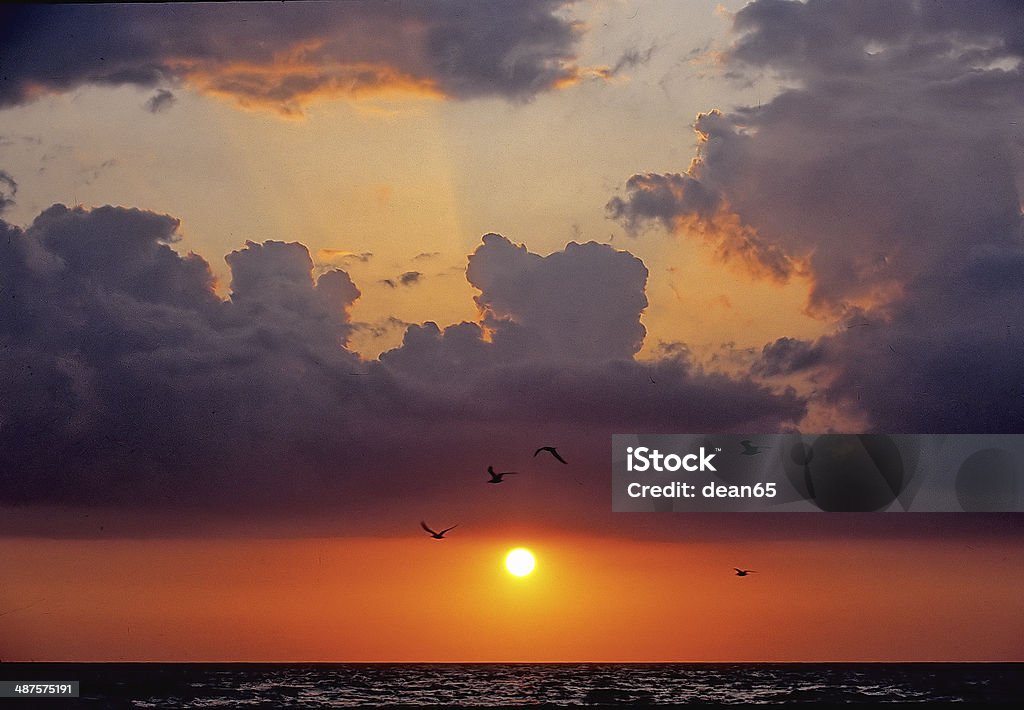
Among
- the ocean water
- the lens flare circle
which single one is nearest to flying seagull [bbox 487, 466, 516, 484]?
the lens flare circle

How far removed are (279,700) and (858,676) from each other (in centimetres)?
1192

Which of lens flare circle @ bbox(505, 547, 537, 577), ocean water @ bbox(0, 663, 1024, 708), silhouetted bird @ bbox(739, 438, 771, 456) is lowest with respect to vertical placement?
ocean water @ bbox(0, 663, 1024, 708)

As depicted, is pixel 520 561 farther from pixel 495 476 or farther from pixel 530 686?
pixel 530 686

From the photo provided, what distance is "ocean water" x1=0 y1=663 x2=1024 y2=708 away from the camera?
19672 mm

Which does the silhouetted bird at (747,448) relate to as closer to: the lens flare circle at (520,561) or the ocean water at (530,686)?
the lens flare circle at (520,561)

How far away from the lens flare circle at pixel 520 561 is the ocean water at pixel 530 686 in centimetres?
588

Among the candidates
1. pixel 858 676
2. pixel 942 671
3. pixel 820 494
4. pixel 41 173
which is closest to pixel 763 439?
pixel 820 494

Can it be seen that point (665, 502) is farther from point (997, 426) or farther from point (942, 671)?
point (942, 671)

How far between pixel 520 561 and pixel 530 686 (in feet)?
32.7

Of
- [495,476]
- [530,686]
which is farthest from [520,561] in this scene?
[530,686]

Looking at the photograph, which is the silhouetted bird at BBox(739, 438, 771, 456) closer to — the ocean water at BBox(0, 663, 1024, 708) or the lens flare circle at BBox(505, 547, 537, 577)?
the lens flare circle at BBox(505, 547, 537, 577)

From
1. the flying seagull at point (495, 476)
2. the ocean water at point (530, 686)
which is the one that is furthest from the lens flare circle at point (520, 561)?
the ocean water at point (530, 686)

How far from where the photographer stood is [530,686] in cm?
2208

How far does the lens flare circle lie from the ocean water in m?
5.88
